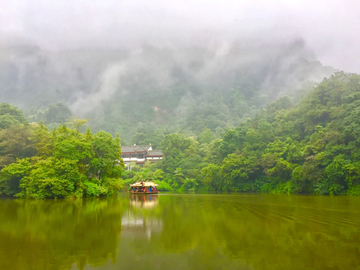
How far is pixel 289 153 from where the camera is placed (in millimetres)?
29703

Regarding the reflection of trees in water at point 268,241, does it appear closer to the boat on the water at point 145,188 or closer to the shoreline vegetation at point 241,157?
the shoreline vegetation at point 241,157

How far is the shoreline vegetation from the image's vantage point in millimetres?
22797

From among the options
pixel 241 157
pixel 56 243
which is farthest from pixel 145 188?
pixel 56 243

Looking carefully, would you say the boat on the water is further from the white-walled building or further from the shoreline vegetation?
the white-walled building

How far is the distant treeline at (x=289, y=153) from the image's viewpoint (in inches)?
962

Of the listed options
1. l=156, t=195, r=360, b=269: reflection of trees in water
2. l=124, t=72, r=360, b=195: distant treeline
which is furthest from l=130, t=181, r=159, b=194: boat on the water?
l=156, t=195, r=360, b=269: reflection of trees in water

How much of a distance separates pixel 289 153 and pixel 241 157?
5705 millimetres

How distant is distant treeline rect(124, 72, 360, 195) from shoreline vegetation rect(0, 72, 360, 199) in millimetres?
92

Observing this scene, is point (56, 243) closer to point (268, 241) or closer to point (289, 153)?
point (268, 241)

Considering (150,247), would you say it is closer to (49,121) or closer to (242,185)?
(242,185)

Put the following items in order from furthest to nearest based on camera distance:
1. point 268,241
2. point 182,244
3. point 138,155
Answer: point 138,155
point 268,241
point 182,244

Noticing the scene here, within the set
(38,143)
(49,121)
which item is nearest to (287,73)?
(49,121)

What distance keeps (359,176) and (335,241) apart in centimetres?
1832

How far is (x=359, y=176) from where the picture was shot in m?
22.0
